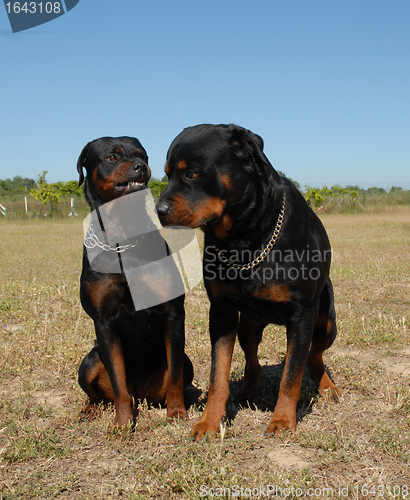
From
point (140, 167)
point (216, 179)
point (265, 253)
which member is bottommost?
point (265, 253)

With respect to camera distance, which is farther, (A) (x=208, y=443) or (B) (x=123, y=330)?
(B) (x=123, y=330)

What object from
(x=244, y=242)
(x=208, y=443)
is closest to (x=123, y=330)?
(x=208, y=443)

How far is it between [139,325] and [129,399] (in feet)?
1.58

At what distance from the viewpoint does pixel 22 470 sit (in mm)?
2555

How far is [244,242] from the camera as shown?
9.47 feet

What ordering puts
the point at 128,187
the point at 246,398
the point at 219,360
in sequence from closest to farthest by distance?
1. the point at 219,360
2. the point at 128,187
3. the point at 246,398

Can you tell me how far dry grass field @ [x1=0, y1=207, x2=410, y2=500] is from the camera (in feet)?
7.71

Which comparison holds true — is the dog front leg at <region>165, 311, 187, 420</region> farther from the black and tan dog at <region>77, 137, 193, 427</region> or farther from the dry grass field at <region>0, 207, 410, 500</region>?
the dry grass field at <region>0, 207, 410, 500</region>

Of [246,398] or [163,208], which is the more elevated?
[163,208]

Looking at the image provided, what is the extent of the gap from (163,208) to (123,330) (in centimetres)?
100

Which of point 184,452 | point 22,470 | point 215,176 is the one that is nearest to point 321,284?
point 215,176

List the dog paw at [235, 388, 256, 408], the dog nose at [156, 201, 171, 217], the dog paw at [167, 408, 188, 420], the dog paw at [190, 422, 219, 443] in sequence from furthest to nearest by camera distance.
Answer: the dog paw at [235, 388, 256, 408] < the dog paw at [167, 408, 188, 420] < the dog paw at [190, 422, 219, 443] < the dog nose at [156, 201, 171, 217]

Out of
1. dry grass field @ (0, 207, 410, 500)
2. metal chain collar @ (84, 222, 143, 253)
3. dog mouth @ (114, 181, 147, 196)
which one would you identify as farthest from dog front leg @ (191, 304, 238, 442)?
dog mouth @ (114, 181, 147, 196)

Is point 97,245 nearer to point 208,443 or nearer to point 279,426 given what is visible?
point 208,443
